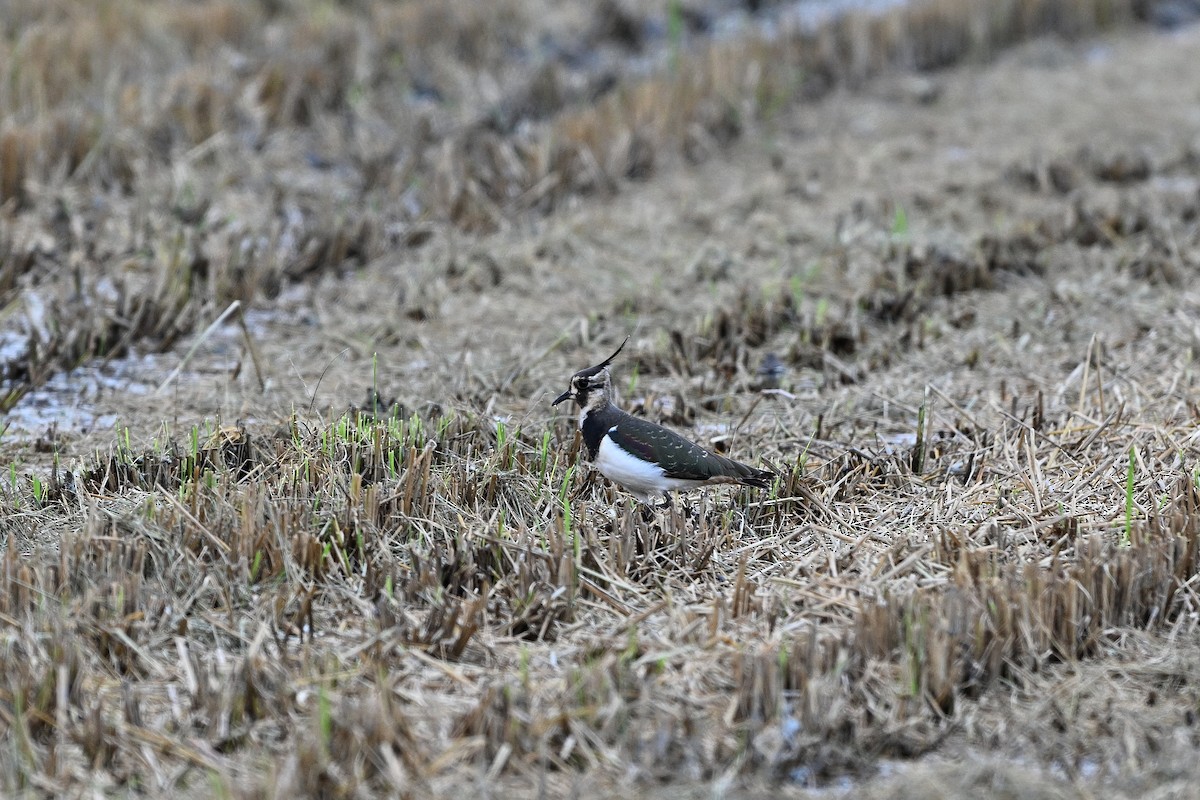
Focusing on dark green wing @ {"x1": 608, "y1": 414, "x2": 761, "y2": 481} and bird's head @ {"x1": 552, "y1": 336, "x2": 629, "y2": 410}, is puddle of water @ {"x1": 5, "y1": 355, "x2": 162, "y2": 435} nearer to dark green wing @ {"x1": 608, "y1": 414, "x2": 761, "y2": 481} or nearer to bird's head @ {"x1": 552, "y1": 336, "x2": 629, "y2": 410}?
bird's head @ {"x1": 552, "y1": 336, "x2": 629, "y2": 410}

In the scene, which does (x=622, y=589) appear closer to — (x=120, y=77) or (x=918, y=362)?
(x=918, y=362)

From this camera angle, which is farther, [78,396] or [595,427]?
[78,396]

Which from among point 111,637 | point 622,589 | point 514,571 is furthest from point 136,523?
point 622,589

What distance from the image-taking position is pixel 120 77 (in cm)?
858

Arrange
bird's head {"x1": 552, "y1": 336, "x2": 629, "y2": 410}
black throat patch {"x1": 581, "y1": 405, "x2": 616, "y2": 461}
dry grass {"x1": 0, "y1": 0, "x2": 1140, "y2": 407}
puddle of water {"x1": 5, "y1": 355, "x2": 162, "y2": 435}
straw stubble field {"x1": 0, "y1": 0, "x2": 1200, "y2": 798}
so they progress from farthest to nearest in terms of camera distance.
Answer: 1. dry grass {"x1": 0, "y1": 0, "x2": 1140, "y2": 407}
2. puddle of water {"x1": 5, "y1": 355, "x2": 162, "y2": 435}
3. bird's head {"x1": 552, "y1": 336, "x2": 629, "y2": 410}
4. black throat patch {"x1": 581, "y1": 405, "x2": 616, "y2": 461}
5. straw stubble field {"x1": 0, "y1": 0, "x2": 1200, "y2": 798}

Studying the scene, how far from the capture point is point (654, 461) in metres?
4.21

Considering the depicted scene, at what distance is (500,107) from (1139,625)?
19.2ft

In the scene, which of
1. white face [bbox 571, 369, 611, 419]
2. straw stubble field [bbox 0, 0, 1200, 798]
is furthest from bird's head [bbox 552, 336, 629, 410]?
straw stubble field [bbox 0, 0, 1200, 798]

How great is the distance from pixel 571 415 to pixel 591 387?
561 millimetres

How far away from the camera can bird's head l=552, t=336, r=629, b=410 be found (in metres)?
4.54

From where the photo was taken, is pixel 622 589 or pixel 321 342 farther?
pixel 321 342

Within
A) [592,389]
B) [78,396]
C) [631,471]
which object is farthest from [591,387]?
[78,396]

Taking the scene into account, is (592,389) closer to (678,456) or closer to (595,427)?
(595,427)

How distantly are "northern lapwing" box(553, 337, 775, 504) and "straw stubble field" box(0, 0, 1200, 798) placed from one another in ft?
0.39
